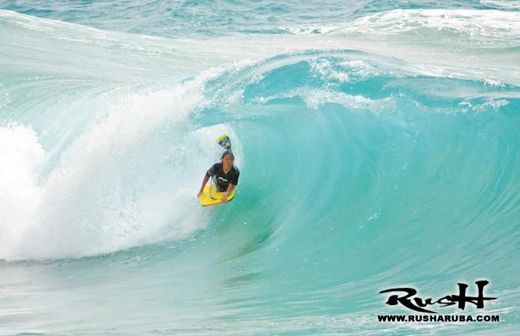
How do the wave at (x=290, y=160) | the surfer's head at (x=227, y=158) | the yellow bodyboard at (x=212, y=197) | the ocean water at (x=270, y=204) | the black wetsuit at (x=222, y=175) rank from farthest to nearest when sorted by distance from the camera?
1. the yellow bodyboard at (x=212, y=197)
2. the black wetsuit at (x=222, y=175)
3. the surfer's head at (x=227, y=158)
4. the wave at (x=290, y=160)
5. the ocean water at (x=270, y=204)

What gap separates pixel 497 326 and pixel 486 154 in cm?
409

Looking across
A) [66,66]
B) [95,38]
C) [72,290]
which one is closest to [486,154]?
[72,290]

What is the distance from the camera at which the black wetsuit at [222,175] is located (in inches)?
396

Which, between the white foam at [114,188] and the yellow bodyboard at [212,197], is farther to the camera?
the yellow bodyboard at [212,197]

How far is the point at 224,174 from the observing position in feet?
33.1

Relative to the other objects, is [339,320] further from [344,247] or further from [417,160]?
[417,160]

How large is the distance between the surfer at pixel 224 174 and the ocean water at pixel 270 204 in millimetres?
494

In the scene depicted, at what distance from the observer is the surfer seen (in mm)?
9959

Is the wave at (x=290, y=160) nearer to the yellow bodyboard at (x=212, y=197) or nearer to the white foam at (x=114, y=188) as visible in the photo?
the white foam at (x=114, y=188)

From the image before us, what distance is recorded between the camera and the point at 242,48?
66.5ft

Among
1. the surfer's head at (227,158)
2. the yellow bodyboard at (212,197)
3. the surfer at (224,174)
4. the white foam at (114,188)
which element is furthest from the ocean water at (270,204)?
the surfer's head at (227,158)

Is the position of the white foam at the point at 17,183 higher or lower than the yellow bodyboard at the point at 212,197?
higher

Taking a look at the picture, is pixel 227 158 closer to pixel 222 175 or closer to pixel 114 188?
pixel 222 175

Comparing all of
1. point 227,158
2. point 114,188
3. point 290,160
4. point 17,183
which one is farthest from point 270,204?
point 17,183
